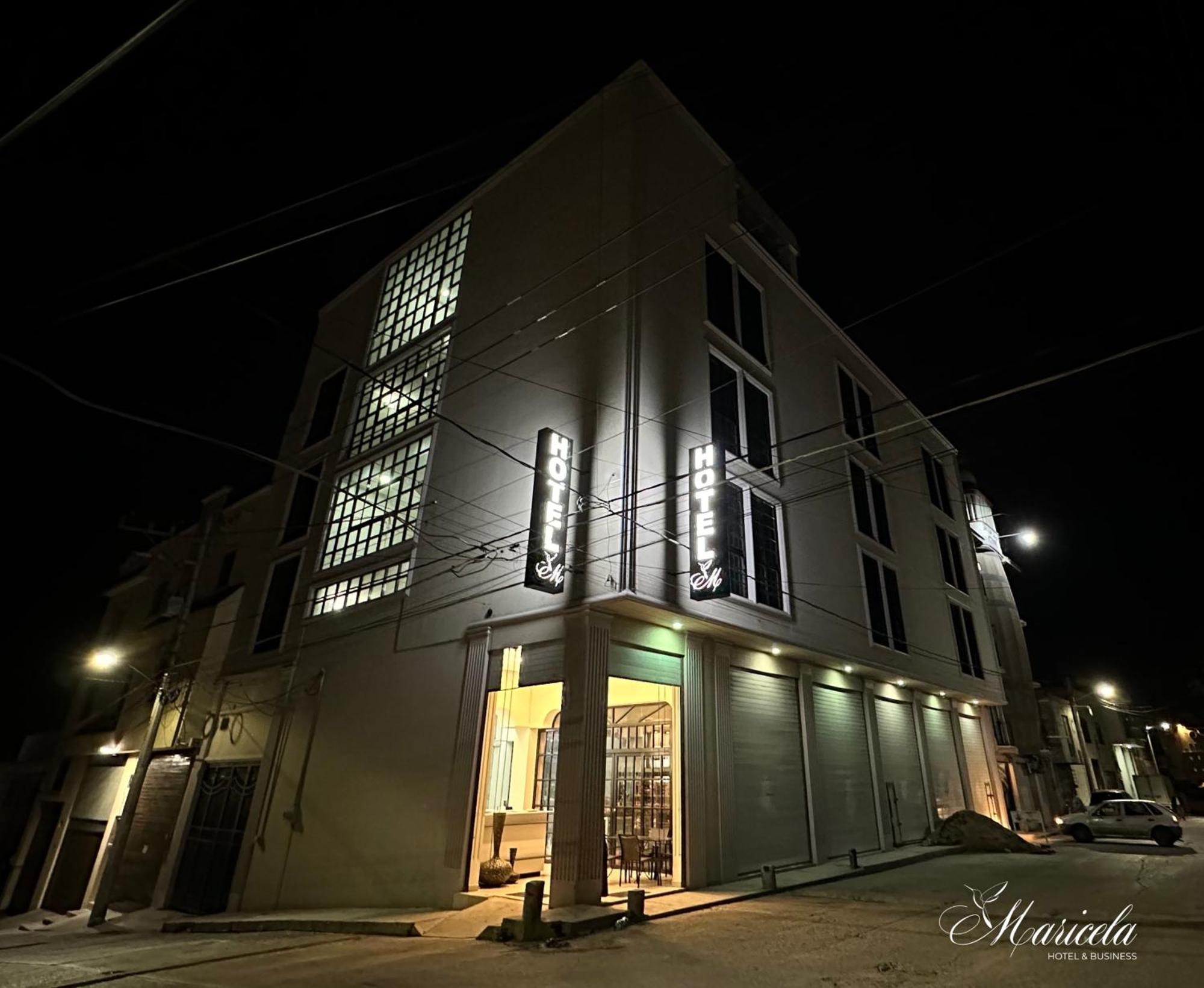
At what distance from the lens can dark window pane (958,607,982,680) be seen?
26.3m

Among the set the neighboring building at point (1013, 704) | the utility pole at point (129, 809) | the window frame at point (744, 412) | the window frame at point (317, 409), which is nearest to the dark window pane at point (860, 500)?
the window frame at point (744, 412)

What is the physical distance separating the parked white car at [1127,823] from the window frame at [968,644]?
563 centimetres

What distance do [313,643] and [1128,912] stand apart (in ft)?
60.7

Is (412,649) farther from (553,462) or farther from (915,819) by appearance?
(915,819)

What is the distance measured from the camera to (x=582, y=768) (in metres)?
10.7

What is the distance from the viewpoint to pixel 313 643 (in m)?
17.8

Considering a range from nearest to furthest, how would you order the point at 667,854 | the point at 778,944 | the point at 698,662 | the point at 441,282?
the point at 778,944, the point at 667,854, the point at 698,662, the point at 441,282

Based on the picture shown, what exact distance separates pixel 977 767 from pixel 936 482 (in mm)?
12346

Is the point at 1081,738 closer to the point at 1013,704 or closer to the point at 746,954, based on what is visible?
the point at 1013,704

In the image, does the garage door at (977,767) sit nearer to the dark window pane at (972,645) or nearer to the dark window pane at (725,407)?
the dark window pane at (972,645)

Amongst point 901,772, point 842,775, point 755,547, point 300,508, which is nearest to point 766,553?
point 755,547

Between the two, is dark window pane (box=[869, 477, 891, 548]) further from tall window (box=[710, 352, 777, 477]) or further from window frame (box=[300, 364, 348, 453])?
window frame (box=[300, 364, 348, 453])

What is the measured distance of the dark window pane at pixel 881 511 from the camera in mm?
22812

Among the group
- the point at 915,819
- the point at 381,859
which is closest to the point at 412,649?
the point at 381,859
